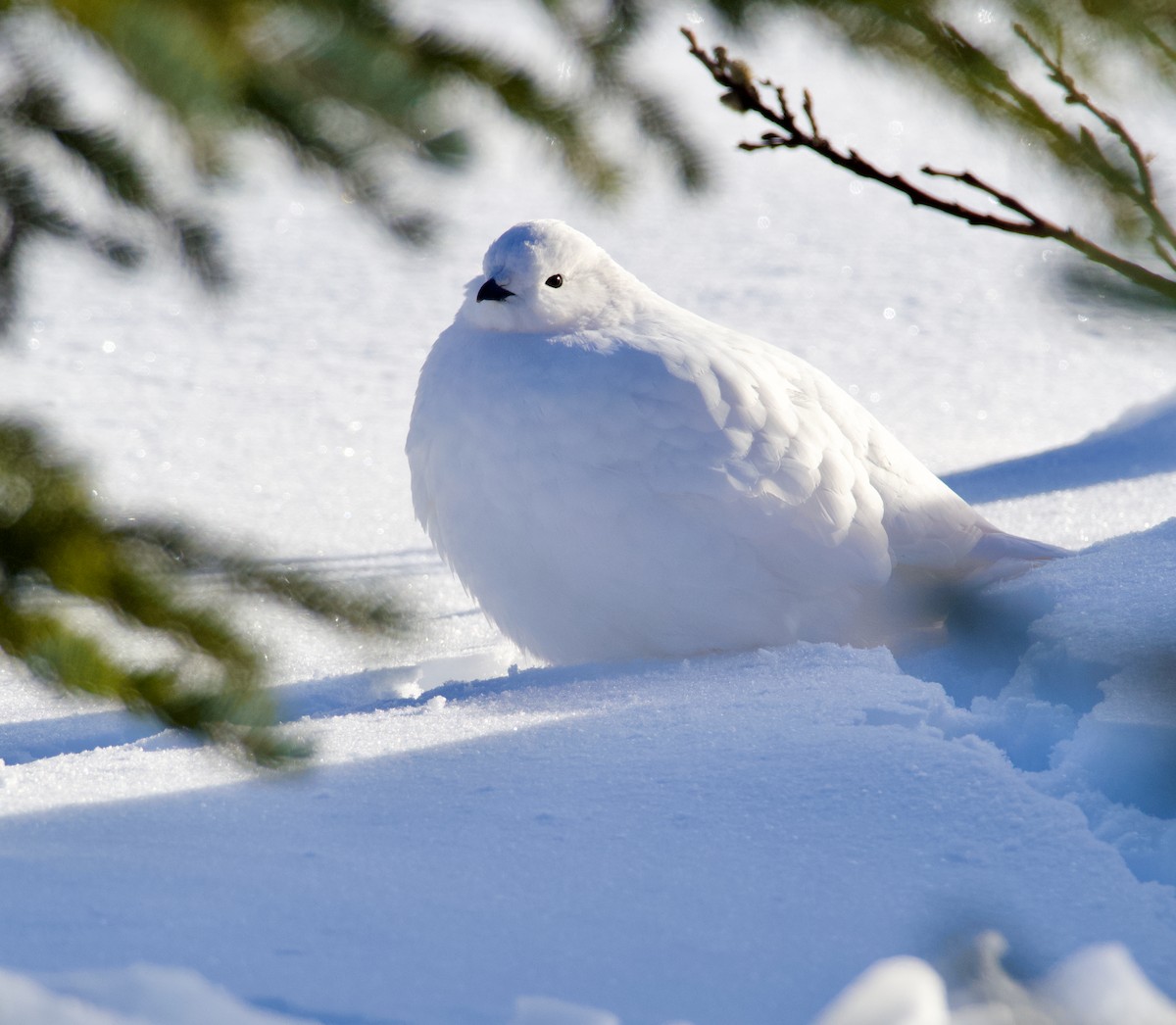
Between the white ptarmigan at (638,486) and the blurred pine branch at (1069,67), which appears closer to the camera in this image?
the blurred pine branch at (1069,67)

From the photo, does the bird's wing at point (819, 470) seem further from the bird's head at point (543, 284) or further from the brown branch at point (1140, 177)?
the brown branch at point (1140, 177)

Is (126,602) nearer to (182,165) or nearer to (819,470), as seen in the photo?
(182,165)

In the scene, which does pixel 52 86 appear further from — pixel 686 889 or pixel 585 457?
pixel 585 457

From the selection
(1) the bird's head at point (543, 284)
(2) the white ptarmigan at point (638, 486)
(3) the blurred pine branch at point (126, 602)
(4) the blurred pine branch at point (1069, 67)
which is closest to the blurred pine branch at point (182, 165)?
(3) the blurred pine branch at point (126, 602)

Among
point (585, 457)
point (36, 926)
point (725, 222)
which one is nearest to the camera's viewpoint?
point (36, 926)

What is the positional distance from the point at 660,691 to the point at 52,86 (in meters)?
1.49

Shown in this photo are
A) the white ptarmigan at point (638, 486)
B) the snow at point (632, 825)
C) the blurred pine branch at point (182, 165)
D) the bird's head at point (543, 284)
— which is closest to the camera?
the blurred pine branch at point (182, 165)

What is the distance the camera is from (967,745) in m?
1.74

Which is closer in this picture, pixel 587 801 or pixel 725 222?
pixel 587 801

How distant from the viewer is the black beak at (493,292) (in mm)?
2586

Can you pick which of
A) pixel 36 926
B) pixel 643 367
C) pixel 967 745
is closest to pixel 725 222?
pixel 643 367

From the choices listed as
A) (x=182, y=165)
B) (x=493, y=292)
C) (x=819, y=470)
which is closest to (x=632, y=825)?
(x=182, y=165)

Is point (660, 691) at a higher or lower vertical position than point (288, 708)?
higher

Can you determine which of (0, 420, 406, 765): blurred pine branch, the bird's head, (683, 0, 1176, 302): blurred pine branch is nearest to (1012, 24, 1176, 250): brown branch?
(683, 0, 1176, 302): blurred pine branch
